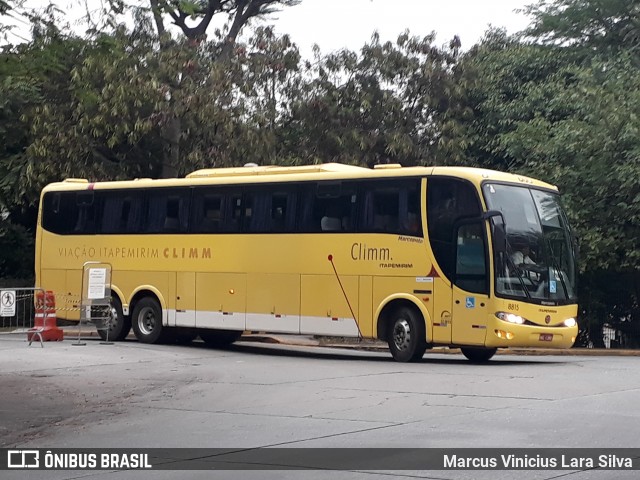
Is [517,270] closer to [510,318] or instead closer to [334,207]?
[510,318]

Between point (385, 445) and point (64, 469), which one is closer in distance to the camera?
point (64, 469)

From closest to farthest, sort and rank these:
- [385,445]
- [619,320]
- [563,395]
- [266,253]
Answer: [385,445] → [563,395] → [266,253] → [619,320]

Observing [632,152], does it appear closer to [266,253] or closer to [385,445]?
[266,253]

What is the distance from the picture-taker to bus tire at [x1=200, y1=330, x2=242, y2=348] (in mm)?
27938

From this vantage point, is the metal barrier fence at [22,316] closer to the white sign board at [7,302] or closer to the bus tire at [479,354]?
the white sign board at [7,302]

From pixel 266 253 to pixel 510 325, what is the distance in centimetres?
613

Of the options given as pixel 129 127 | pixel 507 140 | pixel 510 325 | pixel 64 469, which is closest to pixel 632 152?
pixel 507 140

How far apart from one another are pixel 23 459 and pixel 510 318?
37.7 feet

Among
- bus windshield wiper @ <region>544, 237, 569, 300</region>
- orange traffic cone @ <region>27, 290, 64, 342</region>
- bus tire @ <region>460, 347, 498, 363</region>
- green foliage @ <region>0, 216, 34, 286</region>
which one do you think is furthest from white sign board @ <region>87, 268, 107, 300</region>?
green foliage @ <region>0, 216, 34, 286</region>

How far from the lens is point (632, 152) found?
29.1 meters

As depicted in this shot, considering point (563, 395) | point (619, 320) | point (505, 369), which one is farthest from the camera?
point (619, 320)

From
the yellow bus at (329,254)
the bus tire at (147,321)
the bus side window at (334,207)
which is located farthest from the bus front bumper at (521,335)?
the bus tire at (147,321)

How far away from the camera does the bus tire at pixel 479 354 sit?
22828 mm

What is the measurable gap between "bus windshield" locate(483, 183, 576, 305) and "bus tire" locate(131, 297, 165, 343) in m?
9.22
